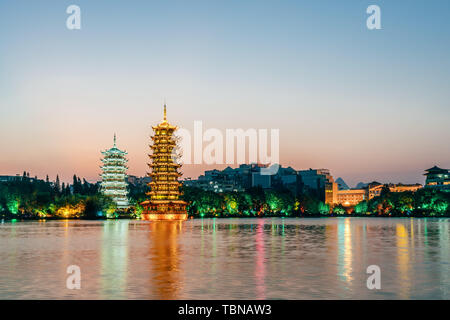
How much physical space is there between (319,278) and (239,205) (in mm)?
162223

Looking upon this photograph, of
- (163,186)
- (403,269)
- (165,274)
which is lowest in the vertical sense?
(403,269)

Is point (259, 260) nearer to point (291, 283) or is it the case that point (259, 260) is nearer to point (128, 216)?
point (291, 283)

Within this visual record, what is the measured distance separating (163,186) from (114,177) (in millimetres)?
25985

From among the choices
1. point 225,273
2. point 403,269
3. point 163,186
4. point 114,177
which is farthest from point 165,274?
point 114,177

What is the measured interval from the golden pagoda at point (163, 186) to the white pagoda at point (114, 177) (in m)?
20.4

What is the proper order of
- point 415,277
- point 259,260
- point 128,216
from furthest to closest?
point 128,216
point 259,260
point 415,277

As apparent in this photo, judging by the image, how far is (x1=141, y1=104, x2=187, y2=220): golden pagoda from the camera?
127m

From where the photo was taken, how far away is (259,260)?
30531 millimetres

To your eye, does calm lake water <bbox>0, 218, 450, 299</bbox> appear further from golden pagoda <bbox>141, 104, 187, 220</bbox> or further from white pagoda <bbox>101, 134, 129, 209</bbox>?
white pagoda <bbox>101, 134, 129, 209</bbox>

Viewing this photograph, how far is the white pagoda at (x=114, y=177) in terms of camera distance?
147 metres

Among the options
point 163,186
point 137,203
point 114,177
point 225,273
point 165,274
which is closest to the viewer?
point 165,274

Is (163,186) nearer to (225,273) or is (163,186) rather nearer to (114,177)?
(114,177)

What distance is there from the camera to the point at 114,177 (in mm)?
148250
